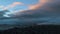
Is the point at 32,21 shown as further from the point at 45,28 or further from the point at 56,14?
the point at 56,14

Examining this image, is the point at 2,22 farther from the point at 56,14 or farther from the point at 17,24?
the point at 56,14

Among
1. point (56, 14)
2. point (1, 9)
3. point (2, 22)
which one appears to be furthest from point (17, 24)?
point (56, 14)

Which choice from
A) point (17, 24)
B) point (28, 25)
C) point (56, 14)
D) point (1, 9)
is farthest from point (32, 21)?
point (1, 9)

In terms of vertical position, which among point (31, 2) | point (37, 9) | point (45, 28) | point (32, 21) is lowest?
point (45, 28)

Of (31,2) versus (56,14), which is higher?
(31,2)

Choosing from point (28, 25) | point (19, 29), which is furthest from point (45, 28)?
point (19, 29)

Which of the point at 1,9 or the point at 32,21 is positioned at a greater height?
the point at 1,9

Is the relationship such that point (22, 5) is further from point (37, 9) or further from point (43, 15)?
point (43, 15)

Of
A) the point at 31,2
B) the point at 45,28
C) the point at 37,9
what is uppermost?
the point at 31,2
